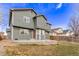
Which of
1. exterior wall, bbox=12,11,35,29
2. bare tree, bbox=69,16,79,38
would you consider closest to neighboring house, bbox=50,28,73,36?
bare tree, bbox=69,16,79,38

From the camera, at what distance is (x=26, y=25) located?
224 cm

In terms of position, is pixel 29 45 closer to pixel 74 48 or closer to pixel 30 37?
pixel 30 37

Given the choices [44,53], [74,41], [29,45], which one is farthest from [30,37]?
[74,41]

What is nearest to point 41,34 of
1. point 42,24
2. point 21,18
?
point 42,24

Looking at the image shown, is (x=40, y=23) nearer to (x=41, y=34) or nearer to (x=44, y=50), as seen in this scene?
(x=41, y=34)

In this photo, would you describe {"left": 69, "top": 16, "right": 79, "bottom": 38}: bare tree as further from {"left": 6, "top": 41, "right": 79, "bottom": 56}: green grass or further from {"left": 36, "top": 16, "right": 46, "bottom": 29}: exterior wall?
{"left": 36, "top": 16, "right": 46, "bottom": 29}: exterior wall

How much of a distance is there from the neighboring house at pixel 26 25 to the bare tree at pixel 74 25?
22 centimetres

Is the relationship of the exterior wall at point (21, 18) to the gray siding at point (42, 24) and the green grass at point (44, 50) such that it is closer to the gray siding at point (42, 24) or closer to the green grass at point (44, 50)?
the gray siding at point (42, 24)

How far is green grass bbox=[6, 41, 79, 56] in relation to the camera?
2.19m

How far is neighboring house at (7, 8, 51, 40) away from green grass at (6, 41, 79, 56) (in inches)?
3.7

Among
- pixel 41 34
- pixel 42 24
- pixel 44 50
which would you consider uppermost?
pixel 42 24

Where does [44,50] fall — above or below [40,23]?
below

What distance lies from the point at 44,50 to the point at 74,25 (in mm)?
390

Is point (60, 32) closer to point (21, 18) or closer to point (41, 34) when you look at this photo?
point (41, 34)
